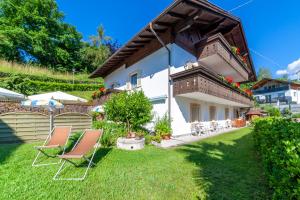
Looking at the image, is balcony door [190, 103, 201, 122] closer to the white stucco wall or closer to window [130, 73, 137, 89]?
the white stucco wall

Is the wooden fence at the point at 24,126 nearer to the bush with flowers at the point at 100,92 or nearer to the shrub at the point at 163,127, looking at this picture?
the bush with flowers at the point at 100,92

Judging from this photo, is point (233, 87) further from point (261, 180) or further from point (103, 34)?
point (103, 34)

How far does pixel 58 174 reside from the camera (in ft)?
14.1

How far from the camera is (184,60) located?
11328 millimetres

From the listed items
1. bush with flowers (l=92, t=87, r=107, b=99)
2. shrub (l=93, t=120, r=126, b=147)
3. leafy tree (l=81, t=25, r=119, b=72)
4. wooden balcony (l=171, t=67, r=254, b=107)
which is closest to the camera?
shrub (l=93, t=120, r=126, b=147)

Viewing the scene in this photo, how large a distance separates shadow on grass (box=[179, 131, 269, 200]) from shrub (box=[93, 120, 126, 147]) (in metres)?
3.27

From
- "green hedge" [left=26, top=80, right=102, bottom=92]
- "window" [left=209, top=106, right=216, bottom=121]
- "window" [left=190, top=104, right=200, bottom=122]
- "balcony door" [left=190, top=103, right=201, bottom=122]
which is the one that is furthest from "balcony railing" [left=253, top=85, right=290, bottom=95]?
"green hedge" [left=26, top=80, right=102, bottom=92]

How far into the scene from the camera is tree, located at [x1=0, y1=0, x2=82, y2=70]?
27188 millimetres

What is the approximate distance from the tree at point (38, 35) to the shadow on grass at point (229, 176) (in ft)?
103

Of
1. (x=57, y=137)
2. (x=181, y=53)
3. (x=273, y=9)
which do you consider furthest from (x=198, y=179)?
(x=273, y=9)

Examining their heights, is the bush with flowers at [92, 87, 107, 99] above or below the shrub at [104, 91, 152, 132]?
above

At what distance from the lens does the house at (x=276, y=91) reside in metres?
39.8

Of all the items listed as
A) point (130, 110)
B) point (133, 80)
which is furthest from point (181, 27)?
point (133, 80)

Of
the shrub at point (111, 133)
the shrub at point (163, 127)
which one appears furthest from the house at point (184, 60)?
the shrub at point (111, 133)
